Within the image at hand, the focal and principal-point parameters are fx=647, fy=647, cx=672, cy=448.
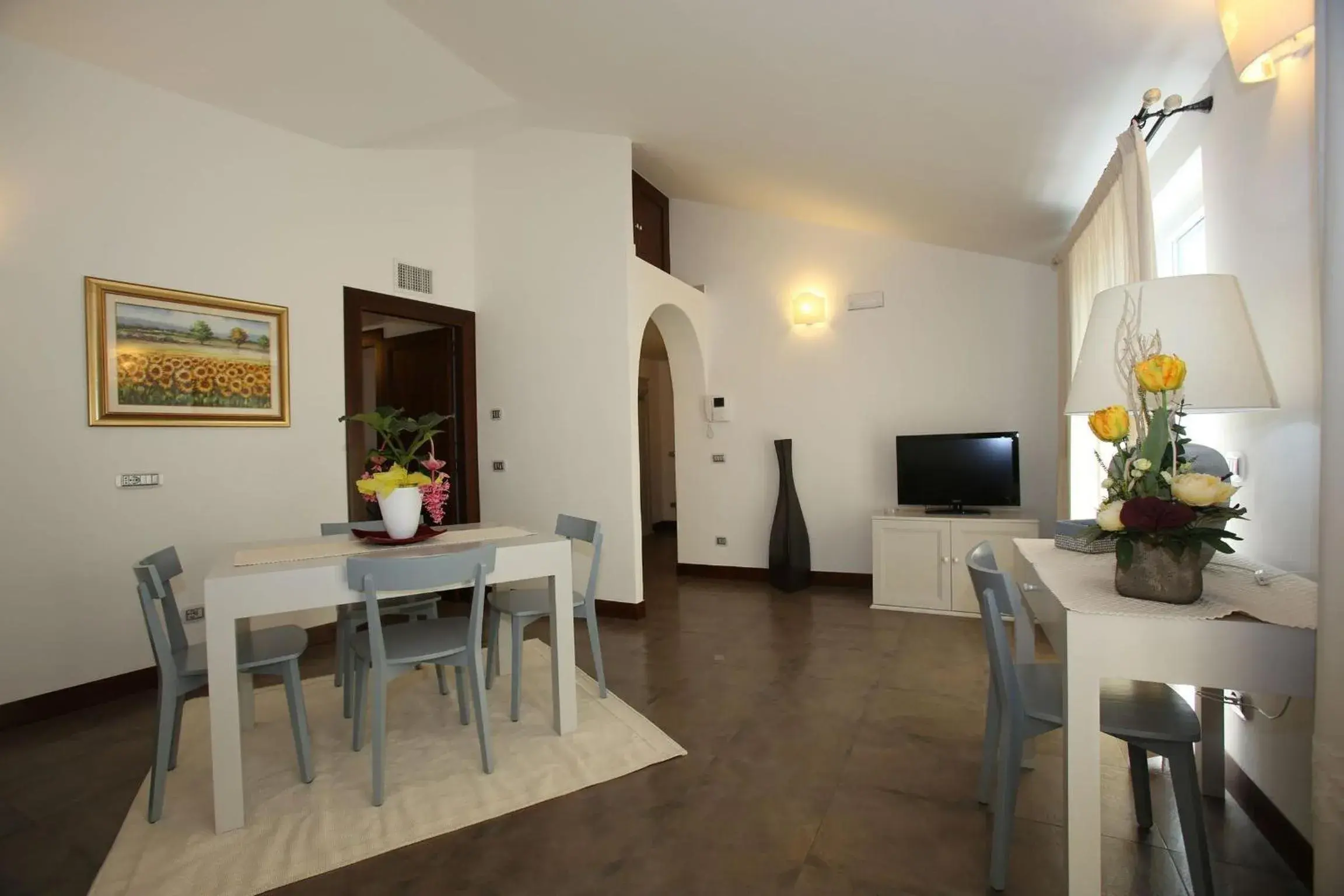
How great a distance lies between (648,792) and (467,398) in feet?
11.8

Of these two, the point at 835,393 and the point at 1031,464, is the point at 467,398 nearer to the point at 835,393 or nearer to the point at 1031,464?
the point at 835,393

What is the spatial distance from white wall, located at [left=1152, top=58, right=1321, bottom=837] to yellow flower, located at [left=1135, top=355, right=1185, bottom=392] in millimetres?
349

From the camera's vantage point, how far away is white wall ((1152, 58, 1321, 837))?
1644 millimetres

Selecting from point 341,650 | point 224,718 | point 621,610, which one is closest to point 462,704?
point 341,650

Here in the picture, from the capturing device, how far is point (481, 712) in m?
2.38

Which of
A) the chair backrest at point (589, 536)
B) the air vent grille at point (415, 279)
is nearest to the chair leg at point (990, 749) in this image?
the chair backrest at point (589, 536)

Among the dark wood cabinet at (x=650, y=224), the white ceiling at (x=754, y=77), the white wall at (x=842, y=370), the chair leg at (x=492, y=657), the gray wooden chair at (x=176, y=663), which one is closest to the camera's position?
the gray wooden chair at (x=176, y=663)

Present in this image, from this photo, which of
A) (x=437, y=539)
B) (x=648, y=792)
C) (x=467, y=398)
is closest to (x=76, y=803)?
(x=437, y=539)

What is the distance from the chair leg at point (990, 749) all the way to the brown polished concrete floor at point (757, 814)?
0.06 meters

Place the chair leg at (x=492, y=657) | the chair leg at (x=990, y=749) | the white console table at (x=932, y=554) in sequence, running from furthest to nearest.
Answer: the white console table at (x=932, y=554) → the chair leg at (x=492, y=657) → the chair leg at (x=990, y=749)

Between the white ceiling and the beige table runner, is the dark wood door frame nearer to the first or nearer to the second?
the white ceiling

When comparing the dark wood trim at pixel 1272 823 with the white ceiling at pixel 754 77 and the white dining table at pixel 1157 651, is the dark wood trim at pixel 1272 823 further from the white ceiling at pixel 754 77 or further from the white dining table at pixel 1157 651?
the white ceiling at pixel 754 77

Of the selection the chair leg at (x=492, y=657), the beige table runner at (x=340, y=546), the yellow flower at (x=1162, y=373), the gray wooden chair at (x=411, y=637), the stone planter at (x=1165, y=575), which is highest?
the yellow flower at (x=1162, y=373)

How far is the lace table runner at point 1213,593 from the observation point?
138 centimetres
